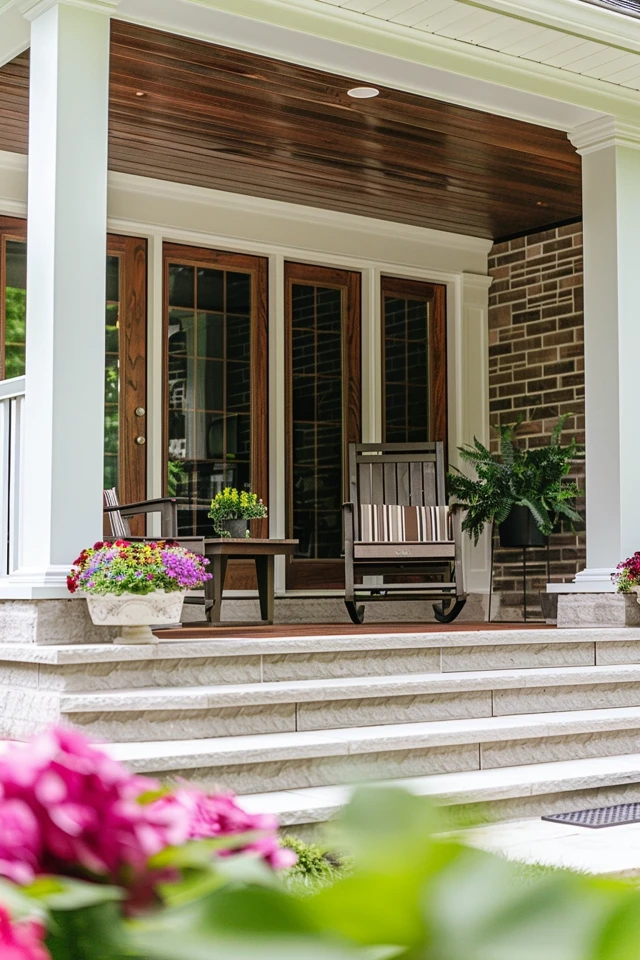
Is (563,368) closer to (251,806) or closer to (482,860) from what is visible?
(251,806)

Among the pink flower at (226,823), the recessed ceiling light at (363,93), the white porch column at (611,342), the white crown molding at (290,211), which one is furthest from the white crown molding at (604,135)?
the pink flower at (226,823)

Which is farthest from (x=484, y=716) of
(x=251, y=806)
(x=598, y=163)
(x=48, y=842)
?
(x=48, y=842)

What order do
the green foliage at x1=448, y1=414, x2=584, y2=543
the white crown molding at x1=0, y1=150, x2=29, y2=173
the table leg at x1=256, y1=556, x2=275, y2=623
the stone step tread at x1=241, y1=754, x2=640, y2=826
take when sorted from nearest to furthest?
the stone step tread at x1=241, y1=754, x2=640, y2=826 → the table leg at x1=256, y1=556, x2=275, y2=623 → the white crown molding at x1=0, y1=150, x2=29, y2=173 → the green foliage at x1=448, y1=414, x2=584, y2=543

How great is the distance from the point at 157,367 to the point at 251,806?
385 cm

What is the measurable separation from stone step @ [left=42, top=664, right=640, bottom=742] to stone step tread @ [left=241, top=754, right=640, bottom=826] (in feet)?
0.92

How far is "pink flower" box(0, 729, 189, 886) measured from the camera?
30 cm

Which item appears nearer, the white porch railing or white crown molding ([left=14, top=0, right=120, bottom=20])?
white crown molding ([left=14, top=0, right=120, bottom=20])

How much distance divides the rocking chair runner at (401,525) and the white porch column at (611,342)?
0.86 m

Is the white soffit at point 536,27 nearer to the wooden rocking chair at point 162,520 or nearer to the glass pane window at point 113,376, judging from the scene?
the wooden rocking chair at point 162,520

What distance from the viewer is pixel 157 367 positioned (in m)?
6.83

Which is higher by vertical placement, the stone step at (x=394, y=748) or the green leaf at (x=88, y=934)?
the green leaf at (x=88, y=934)

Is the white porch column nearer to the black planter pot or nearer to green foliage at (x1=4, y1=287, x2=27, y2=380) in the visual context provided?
the black planter pot

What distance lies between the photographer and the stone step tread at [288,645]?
12.3ft

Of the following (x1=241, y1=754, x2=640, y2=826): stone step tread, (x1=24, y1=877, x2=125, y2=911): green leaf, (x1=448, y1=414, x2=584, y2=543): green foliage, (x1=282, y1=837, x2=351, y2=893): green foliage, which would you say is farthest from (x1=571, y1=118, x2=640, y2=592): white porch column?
(x1=24, y1=877, x2=125, y2=911): green leaf
